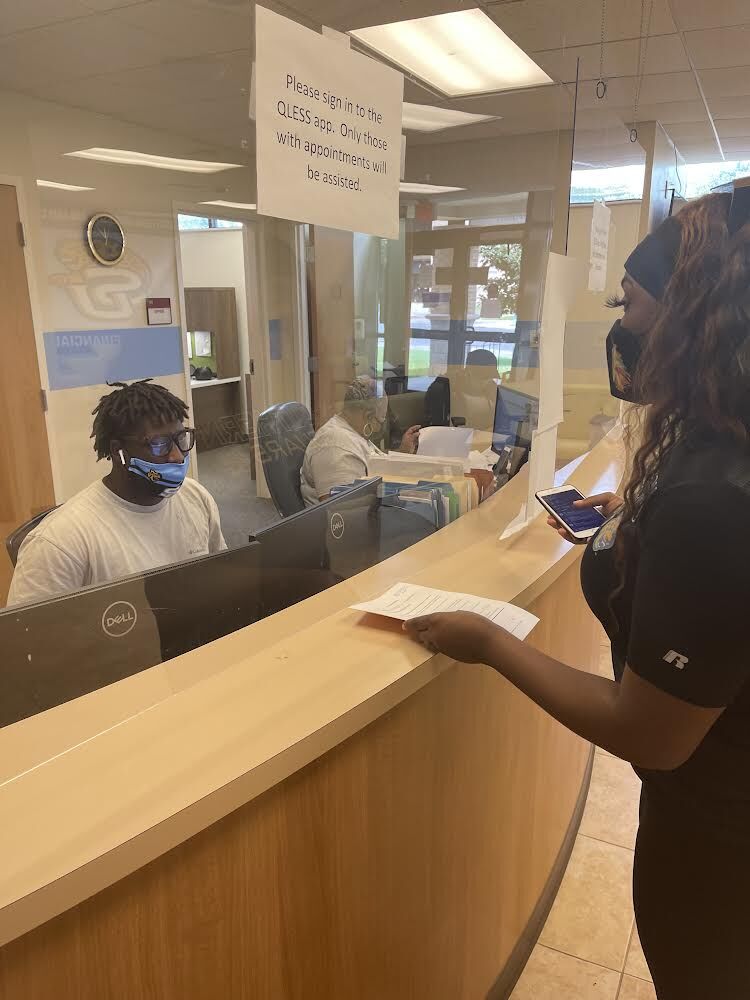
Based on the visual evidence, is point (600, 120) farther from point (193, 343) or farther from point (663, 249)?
point (663, 249)

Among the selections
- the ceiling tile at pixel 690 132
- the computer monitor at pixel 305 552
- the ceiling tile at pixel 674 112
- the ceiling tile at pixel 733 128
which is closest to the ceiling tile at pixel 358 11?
the computer monitor at pixel 305 552

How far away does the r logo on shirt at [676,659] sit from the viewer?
27.4 inches

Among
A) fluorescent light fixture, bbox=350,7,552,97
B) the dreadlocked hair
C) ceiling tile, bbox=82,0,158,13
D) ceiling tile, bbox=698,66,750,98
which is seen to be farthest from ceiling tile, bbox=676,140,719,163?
the dreadlocked hair

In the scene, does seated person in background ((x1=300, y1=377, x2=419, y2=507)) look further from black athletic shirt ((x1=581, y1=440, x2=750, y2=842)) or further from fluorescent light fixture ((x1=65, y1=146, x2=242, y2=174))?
black athletic shirt ((x1=581, y1=440, x2=750, y2=842))

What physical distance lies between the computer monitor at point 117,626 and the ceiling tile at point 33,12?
145 cm

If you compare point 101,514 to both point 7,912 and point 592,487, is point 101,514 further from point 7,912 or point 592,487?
point 592,487

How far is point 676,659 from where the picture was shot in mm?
699

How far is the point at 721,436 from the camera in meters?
0.73

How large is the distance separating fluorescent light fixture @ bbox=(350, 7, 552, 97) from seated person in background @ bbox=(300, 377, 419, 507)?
0.87 m

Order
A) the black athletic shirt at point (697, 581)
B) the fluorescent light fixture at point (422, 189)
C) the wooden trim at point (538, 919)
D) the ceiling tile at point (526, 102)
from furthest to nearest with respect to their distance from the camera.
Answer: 1. the ceiling tile at point (526, 102)
2. the wooden trim at point (538, 919)
3. the fluorescent light fixture at point (422, 189)
4. the black athletic shirt at point (697, 581)

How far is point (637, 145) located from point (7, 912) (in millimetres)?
5544

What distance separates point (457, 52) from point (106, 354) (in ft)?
4.30

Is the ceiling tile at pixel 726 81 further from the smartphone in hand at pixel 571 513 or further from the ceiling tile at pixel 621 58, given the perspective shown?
the smartphone in hand at pixel 571 513

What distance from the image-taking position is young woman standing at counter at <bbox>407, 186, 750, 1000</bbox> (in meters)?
0.69
